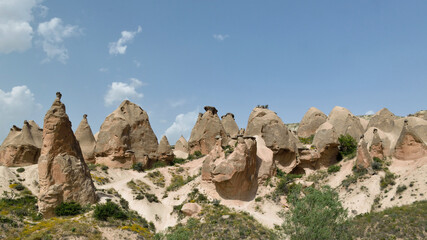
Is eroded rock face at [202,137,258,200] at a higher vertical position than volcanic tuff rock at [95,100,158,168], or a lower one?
lower

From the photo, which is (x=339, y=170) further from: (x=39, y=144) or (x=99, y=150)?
(x=39, y=144)

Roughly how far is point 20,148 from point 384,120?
43919 mm

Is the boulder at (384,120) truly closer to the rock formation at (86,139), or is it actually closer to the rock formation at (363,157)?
the rock formation at (363,157)

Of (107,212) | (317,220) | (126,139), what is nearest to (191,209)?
(107,212)

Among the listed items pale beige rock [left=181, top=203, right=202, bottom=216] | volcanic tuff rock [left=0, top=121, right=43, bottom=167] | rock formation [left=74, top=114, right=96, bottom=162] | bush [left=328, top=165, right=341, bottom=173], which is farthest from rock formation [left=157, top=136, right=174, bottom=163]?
bush [left=328, top=165, right=341, bottom=173]

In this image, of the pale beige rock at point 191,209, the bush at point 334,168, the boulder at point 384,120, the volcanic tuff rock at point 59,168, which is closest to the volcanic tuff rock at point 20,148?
the volcanic tuff rock at point 59,168

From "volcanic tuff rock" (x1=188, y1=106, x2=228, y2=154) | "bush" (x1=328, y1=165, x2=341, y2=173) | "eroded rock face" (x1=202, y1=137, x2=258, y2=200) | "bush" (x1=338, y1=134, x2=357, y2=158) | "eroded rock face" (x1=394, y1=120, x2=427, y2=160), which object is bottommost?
"eroded rock face" (x1=202, y1=137, x2=258, y2=200)

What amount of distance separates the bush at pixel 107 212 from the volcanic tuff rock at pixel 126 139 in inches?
656

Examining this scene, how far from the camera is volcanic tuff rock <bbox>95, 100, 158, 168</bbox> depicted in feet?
143

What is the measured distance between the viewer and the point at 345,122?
49.0m

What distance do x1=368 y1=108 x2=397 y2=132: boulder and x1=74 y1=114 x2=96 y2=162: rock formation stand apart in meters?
36.5

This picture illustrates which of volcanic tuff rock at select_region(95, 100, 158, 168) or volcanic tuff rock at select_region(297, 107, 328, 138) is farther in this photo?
volcanic tuff rock at select_region(297, 107, 328, 138)

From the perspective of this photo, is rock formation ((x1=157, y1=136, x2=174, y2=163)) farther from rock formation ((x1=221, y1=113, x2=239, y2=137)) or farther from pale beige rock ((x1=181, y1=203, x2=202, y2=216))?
pale beige rock ((x1=181, y1=203, x2=202, y2=216))

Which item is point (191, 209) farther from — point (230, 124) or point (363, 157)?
point (230, 124)
